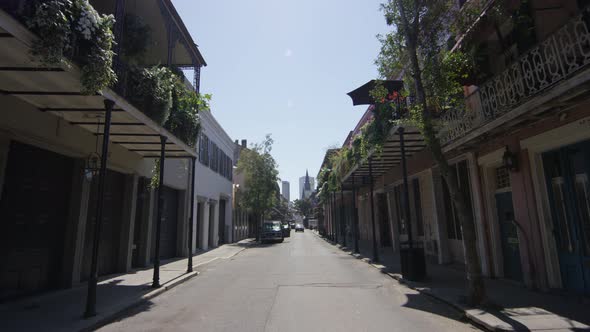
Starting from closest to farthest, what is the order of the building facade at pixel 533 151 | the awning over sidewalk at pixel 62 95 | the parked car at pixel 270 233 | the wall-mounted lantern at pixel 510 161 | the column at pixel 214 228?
the awning over sidewalk at pixel 62 95 < the building facade at pixel 533 151 < the wall-mounted lantern at pixel 510 161 < the column at pixel 214 228 < the parked car at pixel 270 233

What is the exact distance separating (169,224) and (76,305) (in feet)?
31.5

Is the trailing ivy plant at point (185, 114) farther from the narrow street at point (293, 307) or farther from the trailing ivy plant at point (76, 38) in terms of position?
the narrow street at point (293, 307)

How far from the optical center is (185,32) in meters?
12.0

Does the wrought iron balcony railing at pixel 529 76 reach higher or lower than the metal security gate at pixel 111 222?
higher

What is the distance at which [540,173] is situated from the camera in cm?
779

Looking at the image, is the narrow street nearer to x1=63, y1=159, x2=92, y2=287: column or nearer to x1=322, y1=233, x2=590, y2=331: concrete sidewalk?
x1=322, y1=233, x2=590, y2=331: concrete sidewalk

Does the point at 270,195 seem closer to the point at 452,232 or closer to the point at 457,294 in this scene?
the point at 452,232

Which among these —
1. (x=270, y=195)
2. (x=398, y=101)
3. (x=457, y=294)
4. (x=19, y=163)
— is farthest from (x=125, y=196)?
(x=270, y=195)

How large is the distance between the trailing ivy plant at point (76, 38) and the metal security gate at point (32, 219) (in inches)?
136

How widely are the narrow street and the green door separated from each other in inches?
120

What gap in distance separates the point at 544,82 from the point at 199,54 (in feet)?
36.9

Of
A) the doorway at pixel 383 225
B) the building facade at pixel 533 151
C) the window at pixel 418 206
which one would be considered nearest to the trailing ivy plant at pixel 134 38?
the building facade at pixel 533 151

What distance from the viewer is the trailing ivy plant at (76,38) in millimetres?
4812

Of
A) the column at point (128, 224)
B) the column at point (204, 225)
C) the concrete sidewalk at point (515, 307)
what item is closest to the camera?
the concrete sidewalk at point (515, 307)
